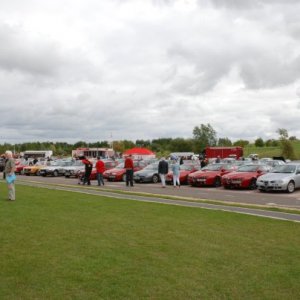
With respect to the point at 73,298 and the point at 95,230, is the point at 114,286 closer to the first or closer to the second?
the point at 73,298

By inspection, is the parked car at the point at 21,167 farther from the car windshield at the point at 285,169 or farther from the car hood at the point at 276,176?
the car hood at the point at 276,176

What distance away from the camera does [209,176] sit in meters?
25.2

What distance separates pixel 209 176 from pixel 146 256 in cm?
1866

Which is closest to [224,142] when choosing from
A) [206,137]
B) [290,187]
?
[206,137]

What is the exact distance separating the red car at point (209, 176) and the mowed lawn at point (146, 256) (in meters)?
13.8

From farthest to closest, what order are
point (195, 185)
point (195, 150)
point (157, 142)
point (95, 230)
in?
1. point (157, 142)
2. point (195, 150)
3. point (195, 185)
4. point (95, 230)

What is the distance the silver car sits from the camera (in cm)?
2119

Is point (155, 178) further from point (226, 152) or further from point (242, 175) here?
point (226, 152)

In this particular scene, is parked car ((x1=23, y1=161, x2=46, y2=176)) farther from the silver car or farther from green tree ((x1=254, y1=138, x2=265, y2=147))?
green tree ((x1=254, y1=138, x2=265, y2=147))

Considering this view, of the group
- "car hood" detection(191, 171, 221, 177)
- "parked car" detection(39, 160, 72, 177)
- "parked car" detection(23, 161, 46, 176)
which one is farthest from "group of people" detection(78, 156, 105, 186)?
"parked car" detection(23, 161, 46, 176)

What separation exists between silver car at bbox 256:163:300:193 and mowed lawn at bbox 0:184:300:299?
34.3 ft

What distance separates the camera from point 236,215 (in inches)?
460

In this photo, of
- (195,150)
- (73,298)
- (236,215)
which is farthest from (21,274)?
(195,150)

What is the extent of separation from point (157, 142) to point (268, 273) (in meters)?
145
